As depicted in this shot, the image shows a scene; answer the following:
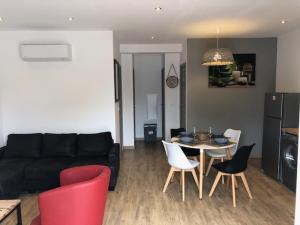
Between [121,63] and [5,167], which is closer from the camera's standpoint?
[5,167]

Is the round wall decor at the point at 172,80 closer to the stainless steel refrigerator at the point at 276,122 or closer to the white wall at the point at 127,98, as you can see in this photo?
the white wall at the point at 127,98

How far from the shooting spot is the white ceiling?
10.1 feet

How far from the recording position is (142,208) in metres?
3.30

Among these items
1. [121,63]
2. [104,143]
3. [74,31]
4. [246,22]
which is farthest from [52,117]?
[246,22]

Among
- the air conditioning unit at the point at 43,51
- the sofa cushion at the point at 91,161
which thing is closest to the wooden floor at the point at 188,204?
the sofa cushion at the point at 91,161

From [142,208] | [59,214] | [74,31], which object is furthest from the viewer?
[74,31]

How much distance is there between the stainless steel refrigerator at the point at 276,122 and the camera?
12.8 ft

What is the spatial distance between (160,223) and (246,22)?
10.9 feet

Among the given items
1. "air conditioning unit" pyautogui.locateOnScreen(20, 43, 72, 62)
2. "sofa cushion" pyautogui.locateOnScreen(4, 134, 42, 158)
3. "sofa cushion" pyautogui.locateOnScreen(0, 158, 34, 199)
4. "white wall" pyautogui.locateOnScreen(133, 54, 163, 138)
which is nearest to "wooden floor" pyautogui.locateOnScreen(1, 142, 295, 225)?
"sofa cushion" pyautogui.locateOnScreen(0, 158, 34, 199)

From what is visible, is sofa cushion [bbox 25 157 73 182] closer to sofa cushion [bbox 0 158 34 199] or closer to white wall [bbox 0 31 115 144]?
sofa cushion [bbox 0 158 34 199]

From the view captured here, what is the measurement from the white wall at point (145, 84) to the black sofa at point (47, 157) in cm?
341

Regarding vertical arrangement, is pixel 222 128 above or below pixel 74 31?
below

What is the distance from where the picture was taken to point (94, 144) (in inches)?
167

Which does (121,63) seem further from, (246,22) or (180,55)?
(246,22)
